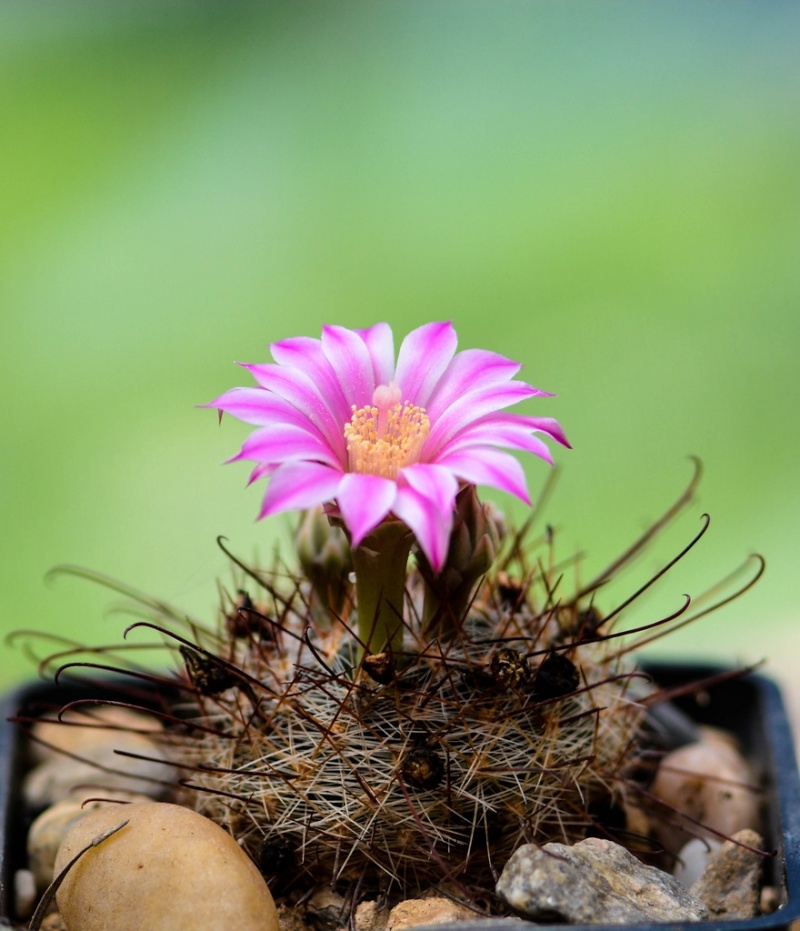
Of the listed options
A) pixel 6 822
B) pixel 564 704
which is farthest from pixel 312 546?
pixel 6 822

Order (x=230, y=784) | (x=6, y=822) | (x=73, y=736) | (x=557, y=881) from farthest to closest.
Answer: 1. (x=73, y=736)
2. (x=6, y=822)
3. (x=230, y=784)
4. (x=557, y=881)

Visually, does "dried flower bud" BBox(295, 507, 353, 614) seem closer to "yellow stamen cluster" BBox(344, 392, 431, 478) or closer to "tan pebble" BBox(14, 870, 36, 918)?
"yellow stamen cluster" BBox(344, 392, 431, 478)

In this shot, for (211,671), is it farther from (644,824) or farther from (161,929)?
(644,824)

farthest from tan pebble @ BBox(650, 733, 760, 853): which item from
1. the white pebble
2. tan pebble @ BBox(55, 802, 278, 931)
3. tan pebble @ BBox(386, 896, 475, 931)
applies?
tan pebble @ BBox(55, 802, 278, 931)

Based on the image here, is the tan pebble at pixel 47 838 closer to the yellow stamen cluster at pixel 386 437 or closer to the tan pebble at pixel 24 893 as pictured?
the tan pebble at pixel 24 893

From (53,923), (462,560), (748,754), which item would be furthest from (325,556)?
(748,754)

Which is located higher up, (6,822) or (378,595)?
(378,595)

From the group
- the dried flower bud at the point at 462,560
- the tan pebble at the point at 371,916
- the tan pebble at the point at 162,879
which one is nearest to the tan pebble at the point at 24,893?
the tan pebble at the point at 162,879
